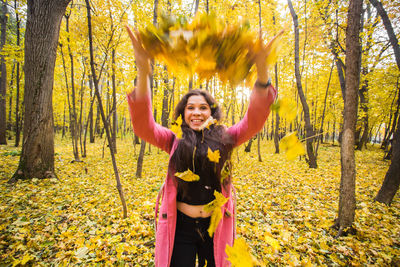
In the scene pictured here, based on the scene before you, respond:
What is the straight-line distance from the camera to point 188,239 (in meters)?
1.51

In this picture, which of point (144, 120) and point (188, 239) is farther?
point (188, 239)

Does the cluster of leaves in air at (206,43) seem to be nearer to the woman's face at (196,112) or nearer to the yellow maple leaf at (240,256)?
the woman's face at (196,112)

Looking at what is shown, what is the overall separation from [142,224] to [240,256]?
318 cm

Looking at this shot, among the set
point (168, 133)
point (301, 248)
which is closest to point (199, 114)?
point (168, 133)

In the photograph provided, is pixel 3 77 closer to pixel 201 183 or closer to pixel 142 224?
pixel 142 224

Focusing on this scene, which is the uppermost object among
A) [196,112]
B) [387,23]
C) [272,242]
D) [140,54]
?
[387,23]

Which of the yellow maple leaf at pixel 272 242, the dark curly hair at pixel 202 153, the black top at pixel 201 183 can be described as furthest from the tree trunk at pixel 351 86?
the black top at pixel 201 183

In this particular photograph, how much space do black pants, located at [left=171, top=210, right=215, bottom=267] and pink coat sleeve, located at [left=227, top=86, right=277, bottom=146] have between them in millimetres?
834

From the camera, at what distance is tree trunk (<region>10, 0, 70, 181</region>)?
430 cm

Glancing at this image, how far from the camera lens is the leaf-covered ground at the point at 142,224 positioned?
8.12 ft

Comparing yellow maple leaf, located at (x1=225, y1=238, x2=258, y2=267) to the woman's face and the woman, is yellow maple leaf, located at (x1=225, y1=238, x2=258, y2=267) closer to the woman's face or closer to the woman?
the woman

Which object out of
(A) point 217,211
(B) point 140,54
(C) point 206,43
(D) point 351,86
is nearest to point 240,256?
(A) point 217,211

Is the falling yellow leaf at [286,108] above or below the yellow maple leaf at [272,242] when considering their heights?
above

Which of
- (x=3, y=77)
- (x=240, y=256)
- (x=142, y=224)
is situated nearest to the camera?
(x=240, y=256)
